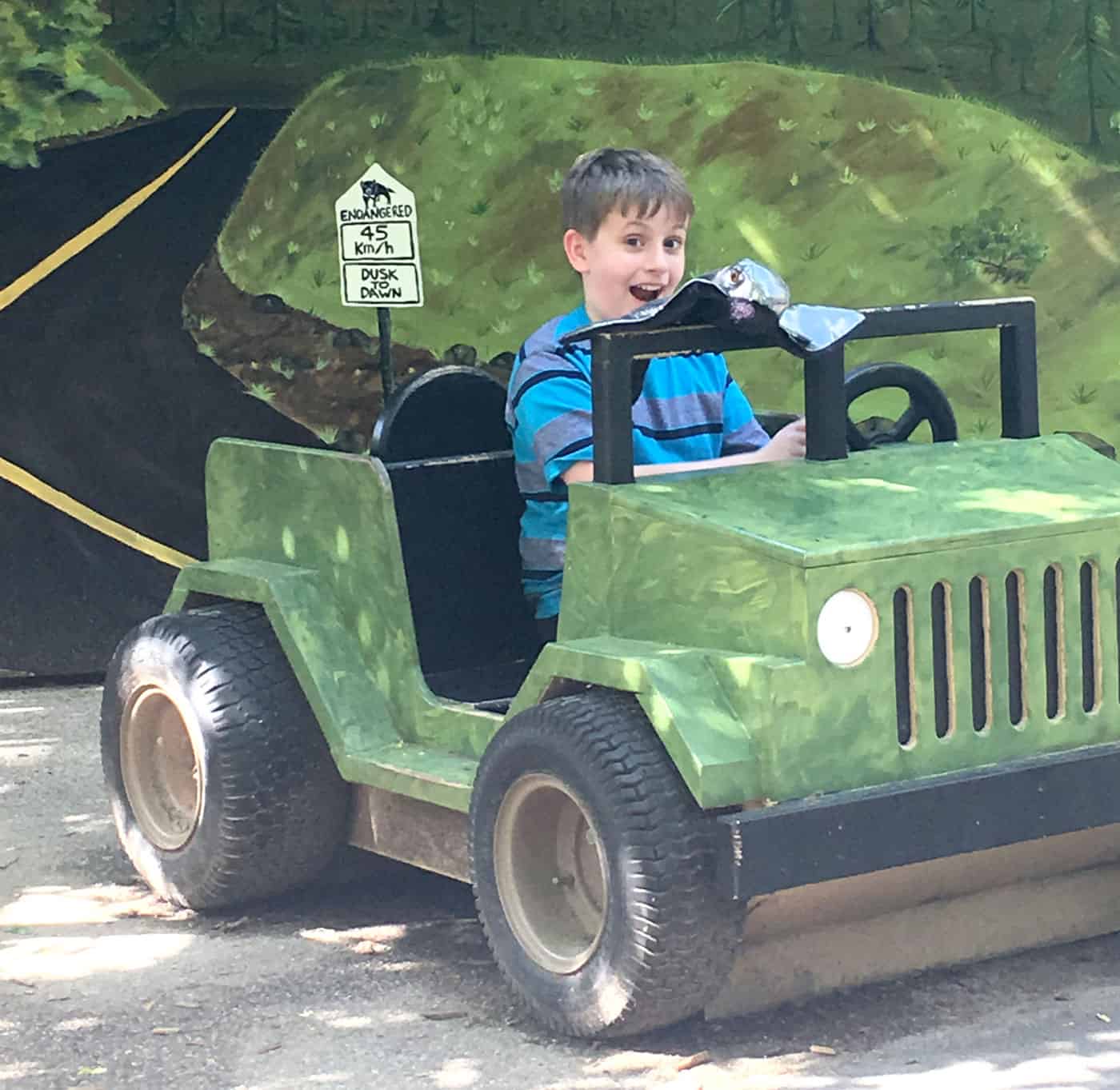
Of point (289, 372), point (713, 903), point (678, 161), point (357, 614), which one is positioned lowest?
point (713, 903)

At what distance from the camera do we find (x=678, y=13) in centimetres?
880

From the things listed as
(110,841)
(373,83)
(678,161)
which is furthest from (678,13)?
(110,841)

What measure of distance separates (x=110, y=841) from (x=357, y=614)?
139 cm

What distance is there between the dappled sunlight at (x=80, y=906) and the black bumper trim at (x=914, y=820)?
1888mm

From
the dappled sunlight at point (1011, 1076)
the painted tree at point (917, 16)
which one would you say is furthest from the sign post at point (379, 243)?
the dappled sunlight at point (1011, 1076)

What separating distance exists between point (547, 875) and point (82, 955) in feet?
4.01

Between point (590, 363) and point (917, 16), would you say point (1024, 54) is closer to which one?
point (917, 16)

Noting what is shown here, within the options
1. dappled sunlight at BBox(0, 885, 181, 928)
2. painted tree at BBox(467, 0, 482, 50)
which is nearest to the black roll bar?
dappled sunlight at BBox(0, 885, 181, 928)

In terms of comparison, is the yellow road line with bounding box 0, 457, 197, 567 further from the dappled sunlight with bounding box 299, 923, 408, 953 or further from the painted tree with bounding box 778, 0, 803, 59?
the dappled sunlight with bounding box 299, 923, 408, 953

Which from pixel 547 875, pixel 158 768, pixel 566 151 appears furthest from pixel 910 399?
pixel 566 151

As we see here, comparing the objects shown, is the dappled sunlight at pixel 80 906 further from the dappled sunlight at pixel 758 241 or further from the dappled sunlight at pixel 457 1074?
the dappled sunlight at pixel 758 241

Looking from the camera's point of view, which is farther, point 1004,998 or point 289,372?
point 289,372

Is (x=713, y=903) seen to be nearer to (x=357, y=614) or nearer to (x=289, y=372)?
(x=357, y=614)

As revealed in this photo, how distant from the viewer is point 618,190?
16.8ft
